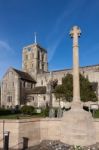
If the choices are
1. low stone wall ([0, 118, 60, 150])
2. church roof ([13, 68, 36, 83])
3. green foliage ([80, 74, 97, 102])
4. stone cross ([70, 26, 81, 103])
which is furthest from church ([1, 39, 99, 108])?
stone cross ([70, 26, 81, 103])

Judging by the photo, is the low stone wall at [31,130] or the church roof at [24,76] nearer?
the low stone wall at [31,130]

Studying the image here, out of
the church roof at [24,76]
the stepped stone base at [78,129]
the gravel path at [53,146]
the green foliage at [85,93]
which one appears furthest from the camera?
the church roof at [24,76]

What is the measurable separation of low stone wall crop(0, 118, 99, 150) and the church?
40.6 m

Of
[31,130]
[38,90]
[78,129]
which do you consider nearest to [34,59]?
[38,90]

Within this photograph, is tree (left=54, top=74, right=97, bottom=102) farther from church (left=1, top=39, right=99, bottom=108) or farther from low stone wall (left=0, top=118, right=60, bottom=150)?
low stone wall (left=0, top=118, right=60, bottom=150)

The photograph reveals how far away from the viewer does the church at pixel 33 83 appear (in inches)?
2667

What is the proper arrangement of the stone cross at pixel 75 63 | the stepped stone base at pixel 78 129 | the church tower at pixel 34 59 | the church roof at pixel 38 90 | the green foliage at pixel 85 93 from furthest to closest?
1. the church tower at pixel 34 59
2. the church roof at pixel 38 90
3. the green foliage at pixel 85 93
4. the stone cross at pixel 75 63
5. the stepped stone base at pixel 78 129

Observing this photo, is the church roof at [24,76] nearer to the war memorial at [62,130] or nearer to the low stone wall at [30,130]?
the low stone wall at [30,130]

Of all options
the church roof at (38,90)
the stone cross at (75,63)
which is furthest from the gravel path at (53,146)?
the church roof at (38,90)

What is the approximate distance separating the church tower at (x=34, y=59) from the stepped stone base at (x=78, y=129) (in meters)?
60.9

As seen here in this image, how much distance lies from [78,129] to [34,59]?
65.7 meters

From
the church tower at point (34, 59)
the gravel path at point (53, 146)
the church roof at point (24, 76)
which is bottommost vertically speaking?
the gravel path at point (53, 146)

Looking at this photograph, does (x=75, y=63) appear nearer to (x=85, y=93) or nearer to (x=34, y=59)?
(x=85, y=93)

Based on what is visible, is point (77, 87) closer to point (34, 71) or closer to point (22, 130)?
point (22, 130)
